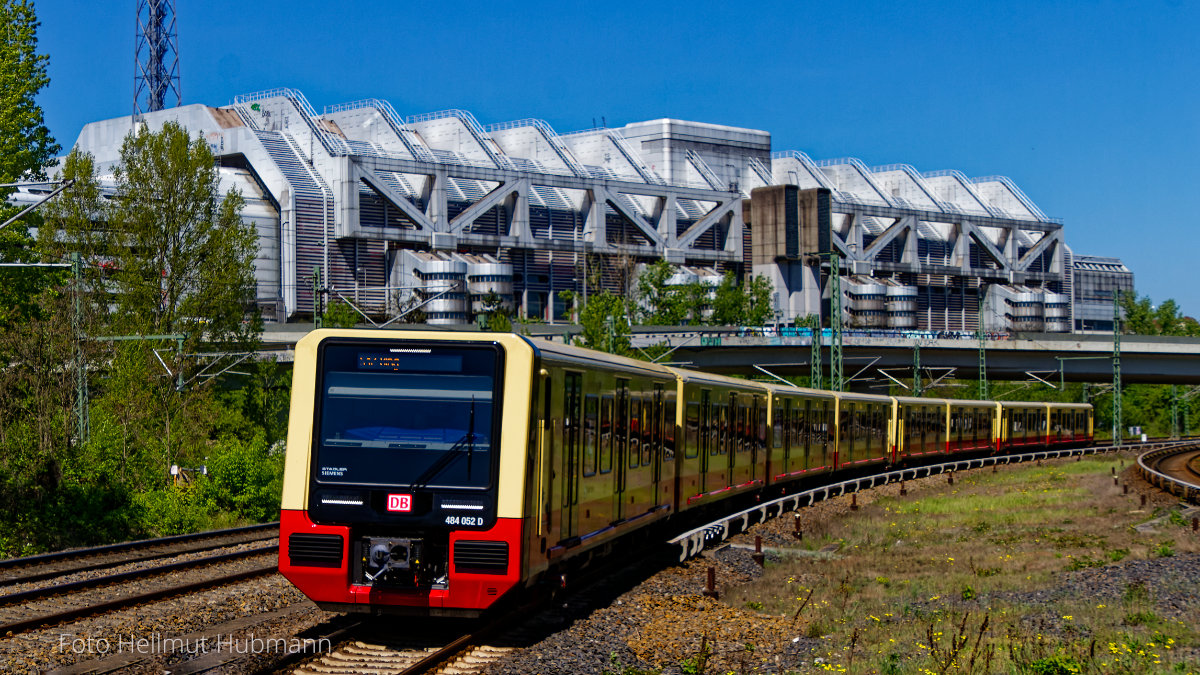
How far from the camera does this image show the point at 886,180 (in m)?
185

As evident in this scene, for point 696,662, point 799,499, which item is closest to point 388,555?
point 696,662

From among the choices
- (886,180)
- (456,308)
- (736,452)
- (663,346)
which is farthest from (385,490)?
(886,180)

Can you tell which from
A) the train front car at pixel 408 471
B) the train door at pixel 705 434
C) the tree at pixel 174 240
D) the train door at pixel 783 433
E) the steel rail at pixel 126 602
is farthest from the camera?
the tree at pixel 174 240

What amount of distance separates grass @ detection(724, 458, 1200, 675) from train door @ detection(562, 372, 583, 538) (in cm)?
286

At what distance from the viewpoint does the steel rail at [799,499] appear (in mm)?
22125

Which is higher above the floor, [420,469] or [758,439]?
[420,469]

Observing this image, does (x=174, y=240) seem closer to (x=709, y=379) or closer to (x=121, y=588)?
(x=709, y=379)

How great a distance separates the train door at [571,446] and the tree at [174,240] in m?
35.7

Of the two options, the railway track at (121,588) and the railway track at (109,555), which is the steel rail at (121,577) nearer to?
the railway track at (121,588)

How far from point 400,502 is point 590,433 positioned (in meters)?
3.47

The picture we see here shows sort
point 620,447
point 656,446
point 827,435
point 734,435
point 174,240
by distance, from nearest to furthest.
Result: 1. point 620,447
2. point 656,446
3. point 734,435
4. point 827,435
5. point 174,240

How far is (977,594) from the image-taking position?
17.8 meters

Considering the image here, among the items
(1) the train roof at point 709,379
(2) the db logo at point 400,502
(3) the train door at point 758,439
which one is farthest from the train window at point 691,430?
(2) the db logo at point 400,502

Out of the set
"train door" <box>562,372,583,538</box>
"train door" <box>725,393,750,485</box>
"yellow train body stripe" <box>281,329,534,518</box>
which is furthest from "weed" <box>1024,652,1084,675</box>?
"train door" <box>725,393,750,485</box>
